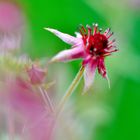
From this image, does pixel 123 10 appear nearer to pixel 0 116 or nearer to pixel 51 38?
pixel 51 38

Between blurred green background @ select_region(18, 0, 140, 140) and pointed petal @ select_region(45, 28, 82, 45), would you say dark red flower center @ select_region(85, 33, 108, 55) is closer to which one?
pointed petal @ select_region(45, 28, 82, 45)

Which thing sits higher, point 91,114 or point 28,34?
point 28,34

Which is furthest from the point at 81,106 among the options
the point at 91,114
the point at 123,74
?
the point at 123,74

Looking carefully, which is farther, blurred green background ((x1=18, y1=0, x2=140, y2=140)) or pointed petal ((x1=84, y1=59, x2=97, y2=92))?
blurred green background ((x1=18, y1=0, x2=140, y2=140))

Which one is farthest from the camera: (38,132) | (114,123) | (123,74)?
(123,74)

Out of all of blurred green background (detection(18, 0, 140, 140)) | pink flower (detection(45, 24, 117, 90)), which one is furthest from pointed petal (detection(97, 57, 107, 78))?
blurred green background (detection(18, 0, 140, 140))

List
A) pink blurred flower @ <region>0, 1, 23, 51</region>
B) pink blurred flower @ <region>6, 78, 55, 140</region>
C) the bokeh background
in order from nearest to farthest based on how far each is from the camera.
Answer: pink blurred flower @ <region>6, 78, 55, 140</region> → pink blurred flower @ <region>0, 1, 23, 51</region> → the bokeh background
